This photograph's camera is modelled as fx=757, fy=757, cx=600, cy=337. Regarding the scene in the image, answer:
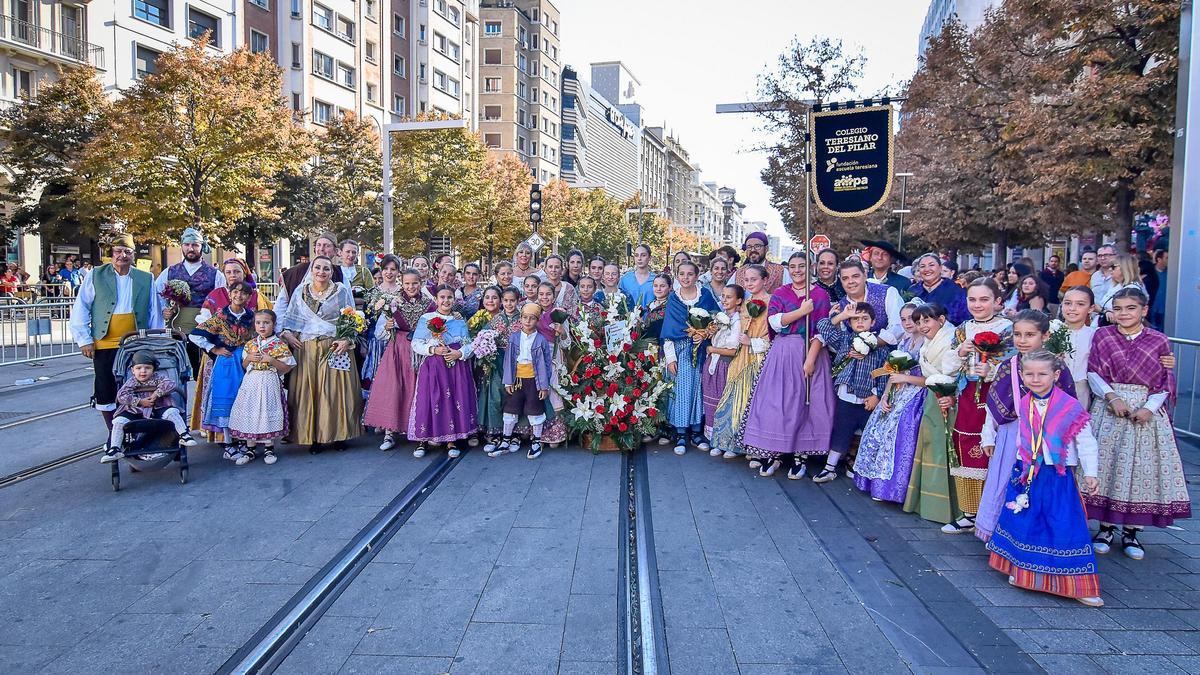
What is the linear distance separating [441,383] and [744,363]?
3.04 m

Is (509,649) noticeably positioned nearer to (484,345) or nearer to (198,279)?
(484,345)

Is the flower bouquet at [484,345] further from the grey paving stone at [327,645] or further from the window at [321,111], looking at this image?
the window at [321,111]

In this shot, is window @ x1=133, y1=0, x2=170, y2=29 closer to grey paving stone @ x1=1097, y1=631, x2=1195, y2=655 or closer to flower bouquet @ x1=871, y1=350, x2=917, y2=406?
flower bouquet @ x1=871, y1=350, x2=917, y2=406

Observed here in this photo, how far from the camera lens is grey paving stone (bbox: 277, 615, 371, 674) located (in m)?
3.65

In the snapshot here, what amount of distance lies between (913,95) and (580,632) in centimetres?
2120

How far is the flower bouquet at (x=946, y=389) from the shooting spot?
18.1ft

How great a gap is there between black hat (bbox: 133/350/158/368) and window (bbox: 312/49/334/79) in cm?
3693

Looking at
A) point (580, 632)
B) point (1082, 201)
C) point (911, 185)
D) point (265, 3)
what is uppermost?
point (265, 3)

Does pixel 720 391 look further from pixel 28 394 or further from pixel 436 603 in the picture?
pixel 28 394

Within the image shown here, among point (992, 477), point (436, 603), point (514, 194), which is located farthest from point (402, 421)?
point (514, 194)

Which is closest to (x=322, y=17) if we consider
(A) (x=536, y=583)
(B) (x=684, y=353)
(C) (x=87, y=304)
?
(C) (x=87, y=304)

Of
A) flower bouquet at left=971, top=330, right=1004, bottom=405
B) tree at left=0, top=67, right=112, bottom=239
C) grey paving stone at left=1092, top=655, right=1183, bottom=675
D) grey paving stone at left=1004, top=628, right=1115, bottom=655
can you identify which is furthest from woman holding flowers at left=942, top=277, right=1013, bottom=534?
tree at left=0, top=67, right=112, bottom=239

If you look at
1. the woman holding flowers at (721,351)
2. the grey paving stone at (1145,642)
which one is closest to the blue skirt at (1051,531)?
the grey paving stone at (1145,642)

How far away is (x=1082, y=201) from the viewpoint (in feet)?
50.3
